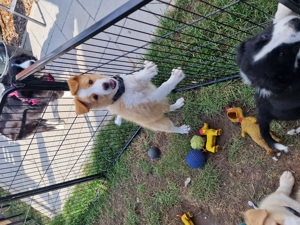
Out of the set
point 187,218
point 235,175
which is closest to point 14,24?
point 187,218

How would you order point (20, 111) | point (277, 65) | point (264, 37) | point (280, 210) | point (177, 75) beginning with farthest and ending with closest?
point (20, 111), point (177, 75), point (280, 210), point (264, 37), point (277, 65)

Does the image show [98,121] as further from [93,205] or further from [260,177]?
[260,177]

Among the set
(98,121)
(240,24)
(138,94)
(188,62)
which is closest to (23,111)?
(98,121)

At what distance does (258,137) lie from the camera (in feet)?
10.3

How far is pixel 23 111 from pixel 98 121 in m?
0.95

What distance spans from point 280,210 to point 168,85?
141cm

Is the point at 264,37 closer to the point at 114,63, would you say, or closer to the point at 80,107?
the point at 80,107

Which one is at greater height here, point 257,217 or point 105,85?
point 105,85

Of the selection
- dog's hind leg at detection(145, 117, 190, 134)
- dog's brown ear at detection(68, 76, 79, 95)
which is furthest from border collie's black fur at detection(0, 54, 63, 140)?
dog's hind leg at detection(145, 117, 190, 134)

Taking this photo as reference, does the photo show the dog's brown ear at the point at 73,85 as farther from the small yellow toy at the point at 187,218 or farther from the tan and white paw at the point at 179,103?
the small yellow toy at the point at 187,218

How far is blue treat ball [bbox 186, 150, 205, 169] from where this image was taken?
3643 millimetres

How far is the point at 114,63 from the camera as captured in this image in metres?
4.27

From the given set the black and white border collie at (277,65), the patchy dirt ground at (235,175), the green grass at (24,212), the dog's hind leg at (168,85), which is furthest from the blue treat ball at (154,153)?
the green grass at (24,212)

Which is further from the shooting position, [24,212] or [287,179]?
[24,212]
